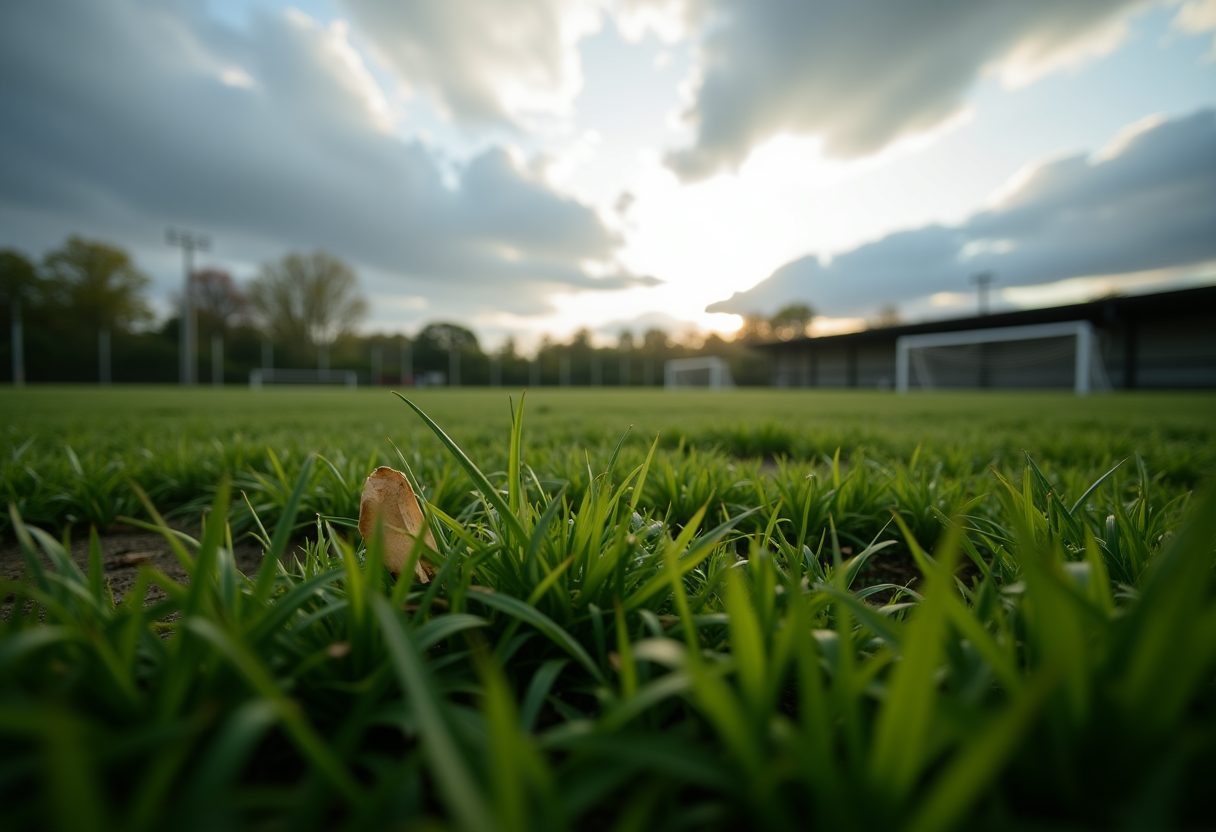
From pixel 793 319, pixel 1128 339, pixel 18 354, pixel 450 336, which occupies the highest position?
Result: pixel 793 319

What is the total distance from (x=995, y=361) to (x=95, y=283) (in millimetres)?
43628

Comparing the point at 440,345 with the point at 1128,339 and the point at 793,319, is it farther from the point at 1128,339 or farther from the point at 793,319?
the point at 1128,339

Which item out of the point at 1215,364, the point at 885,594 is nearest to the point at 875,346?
the point at 1215,364

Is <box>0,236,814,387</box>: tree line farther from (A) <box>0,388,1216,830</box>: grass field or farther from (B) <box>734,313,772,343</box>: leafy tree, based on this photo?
(A) <box>0,388,1216,830</box>: grass field

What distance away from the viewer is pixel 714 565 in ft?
2.54

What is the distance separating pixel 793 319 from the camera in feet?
153

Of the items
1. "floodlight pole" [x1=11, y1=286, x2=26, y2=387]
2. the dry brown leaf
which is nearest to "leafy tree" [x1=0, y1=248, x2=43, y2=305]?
"floodlight pole" [x1=11, y1=286, x2=26, y2=387]

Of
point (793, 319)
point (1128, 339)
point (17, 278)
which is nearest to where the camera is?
point (1128, 339)

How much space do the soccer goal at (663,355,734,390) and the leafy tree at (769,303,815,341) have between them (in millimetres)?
14504

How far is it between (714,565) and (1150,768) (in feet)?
1.55

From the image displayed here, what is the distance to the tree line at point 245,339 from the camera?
2288cm

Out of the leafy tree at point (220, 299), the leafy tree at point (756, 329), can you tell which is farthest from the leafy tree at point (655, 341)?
the leafy tree at point (220, 299)

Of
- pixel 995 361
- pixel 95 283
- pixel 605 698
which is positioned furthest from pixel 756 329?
pixel 605 698

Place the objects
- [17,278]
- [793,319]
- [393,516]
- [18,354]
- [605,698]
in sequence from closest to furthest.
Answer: [605,698]
[393,516]
[18,354]
[17,278]
[793,319]
